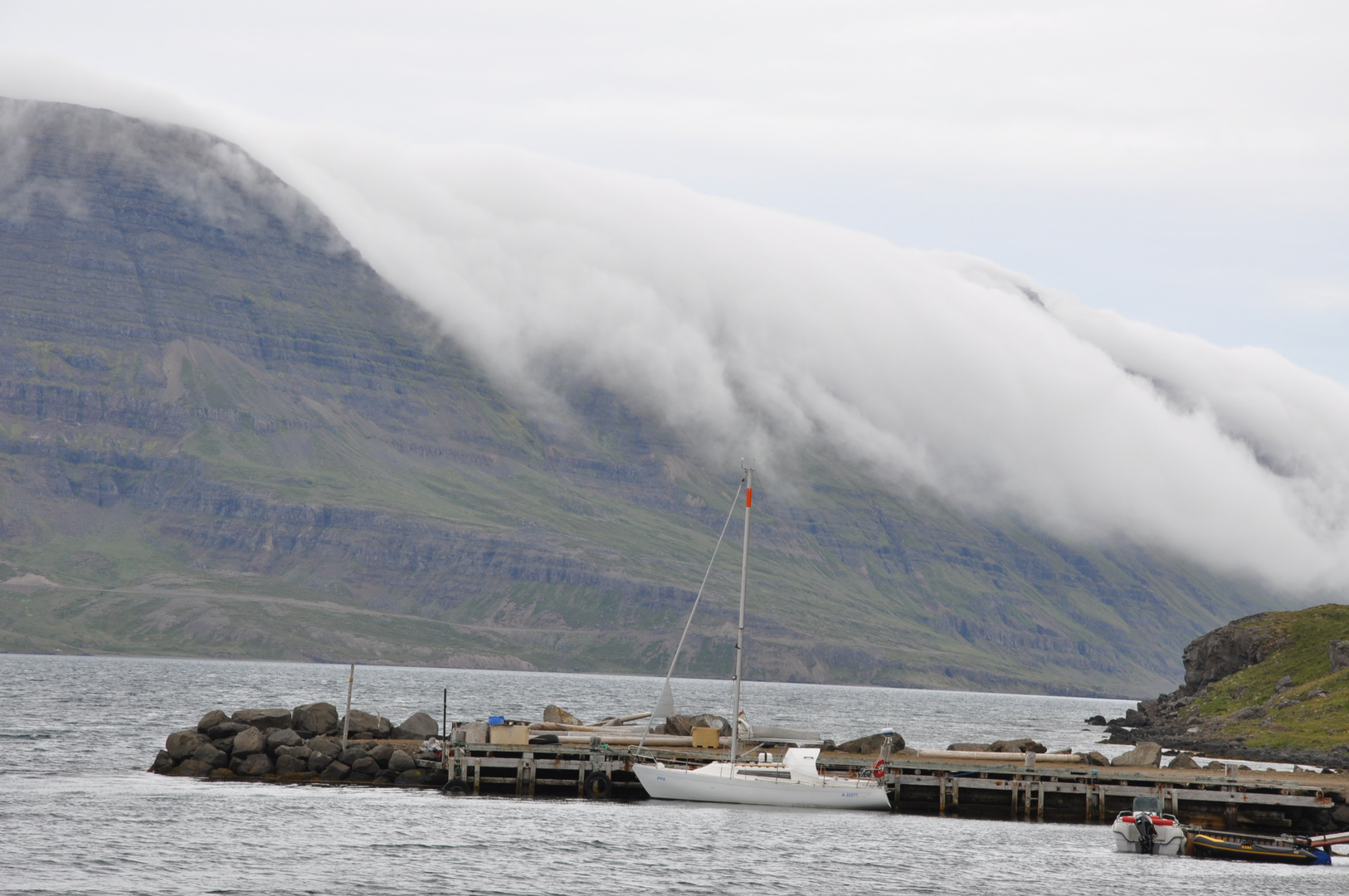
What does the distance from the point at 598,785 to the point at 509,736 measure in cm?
651

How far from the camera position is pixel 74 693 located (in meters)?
199

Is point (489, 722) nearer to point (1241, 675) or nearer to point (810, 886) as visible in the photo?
point (810, 886)

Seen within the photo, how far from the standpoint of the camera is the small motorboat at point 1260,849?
6700 centimetres

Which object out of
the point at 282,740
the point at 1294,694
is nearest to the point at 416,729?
the point at 282,740

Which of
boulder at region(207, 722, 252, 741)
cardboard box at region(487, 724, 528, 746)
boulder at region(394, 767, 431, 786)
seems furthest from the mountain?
boulder at region(207, 722, 252, 741)

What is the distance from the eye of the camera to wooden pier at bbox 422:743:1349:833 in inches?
2980

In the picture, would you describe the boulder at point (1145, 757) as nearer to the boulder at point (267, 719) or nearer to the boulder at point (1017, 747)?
the boulder at point (1017, 747)

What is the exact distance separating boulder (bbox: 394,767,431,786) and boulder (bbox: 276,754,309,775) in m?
6.21

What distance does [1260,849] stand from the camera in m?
67.9

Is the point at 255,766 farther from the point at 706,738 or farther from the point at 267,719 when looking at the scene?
the point at 706,738

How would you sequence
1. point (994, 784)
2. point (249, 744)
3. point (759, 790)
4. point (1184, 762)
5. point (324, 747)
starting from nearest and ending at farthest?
point (759, 790), point (994, 784), point (1184, 762), point (324, 747), point (249, 744)

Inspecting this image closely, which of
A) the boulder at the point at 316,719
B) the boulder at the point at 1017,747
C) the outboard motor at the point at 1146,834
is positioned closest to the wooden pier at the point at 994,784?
the outboard motor at the point at 1146,834

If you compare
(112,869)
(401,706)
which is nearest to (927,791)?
(112,869)

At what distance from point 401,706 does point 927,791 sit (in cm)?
11382
